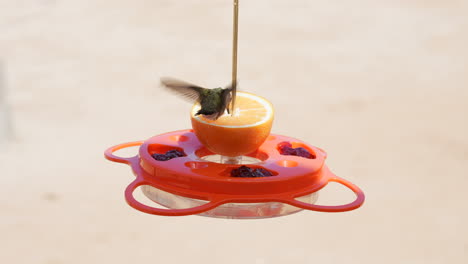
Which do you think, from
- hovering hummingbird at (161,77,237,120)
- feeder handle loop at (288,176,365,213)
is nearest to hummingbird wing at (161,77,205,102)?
hovering hummingbird at (161,77,237,120)

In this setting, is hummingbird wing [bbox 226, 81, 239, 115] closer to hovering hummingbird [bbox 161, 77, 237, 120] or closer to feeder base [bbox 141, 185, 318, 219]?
hovering hummingbird [bbox 161, 77, 237, 120]

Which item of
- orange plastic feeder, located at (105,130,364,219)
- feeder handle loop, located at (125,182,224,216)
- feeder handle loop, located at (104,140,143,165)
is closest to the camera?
feeder handle loop, located at (125,182,224,216)

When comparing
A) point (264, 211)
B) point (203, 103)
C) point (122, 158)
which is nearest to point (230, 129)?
point (203, 103)

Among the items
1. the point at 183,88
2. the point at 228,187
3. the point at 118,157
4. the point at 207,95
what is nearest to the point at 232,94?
the point at 207,95

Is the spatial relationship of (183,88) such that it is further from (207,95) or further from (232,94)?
(232,94)

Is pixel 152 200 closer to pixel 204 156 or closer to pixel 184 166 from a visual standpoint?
pixel 184 166
